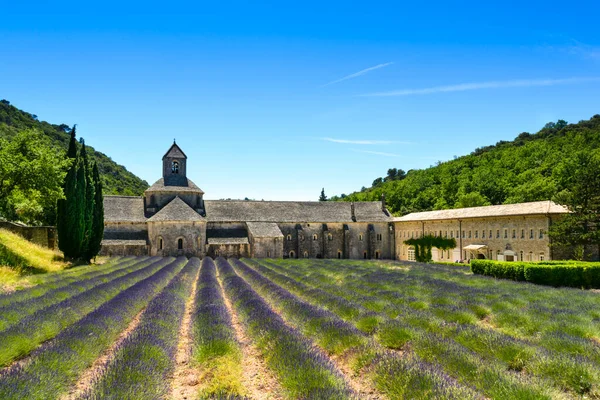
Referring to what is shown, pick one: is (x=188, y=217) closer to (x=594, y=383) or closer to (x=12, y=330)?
(x=12, y=330)

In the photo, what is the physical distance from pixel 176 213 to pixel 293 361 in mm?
38682

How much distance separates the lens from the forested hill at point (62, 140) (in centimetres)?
9098

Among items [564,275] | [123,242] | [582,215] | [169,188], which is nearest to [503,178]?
[582,215]

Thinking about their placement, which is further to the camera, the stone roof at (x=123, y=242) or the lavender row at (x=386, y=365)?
the stone roof at (x=123, y=242)

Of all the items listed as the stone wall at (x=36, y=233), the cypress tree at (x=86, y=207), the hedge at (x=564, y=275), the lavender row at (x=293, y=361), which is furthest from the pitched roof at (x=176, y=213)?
the lavender row at (x=293, y=361)

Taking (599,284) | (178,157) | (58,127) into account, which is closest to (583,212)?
(599,284)

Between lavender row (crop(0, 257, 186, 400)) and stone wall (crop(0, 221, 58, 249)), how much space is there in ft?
73.3

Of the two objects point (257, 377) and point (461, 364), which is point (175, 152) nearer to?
point (257, 377)

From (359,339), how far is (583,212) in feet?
96.5

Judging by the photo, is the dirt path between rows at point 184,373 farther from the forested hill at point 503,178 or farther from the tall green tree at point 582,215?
the forested hill at point 503,178

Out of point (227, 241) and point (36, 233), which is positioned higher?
point (36, 233)

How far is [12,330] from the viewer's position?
8453mm

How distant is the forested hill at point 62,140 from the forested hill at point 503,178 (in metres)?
58.0

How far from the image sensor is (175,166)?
50031 mm
